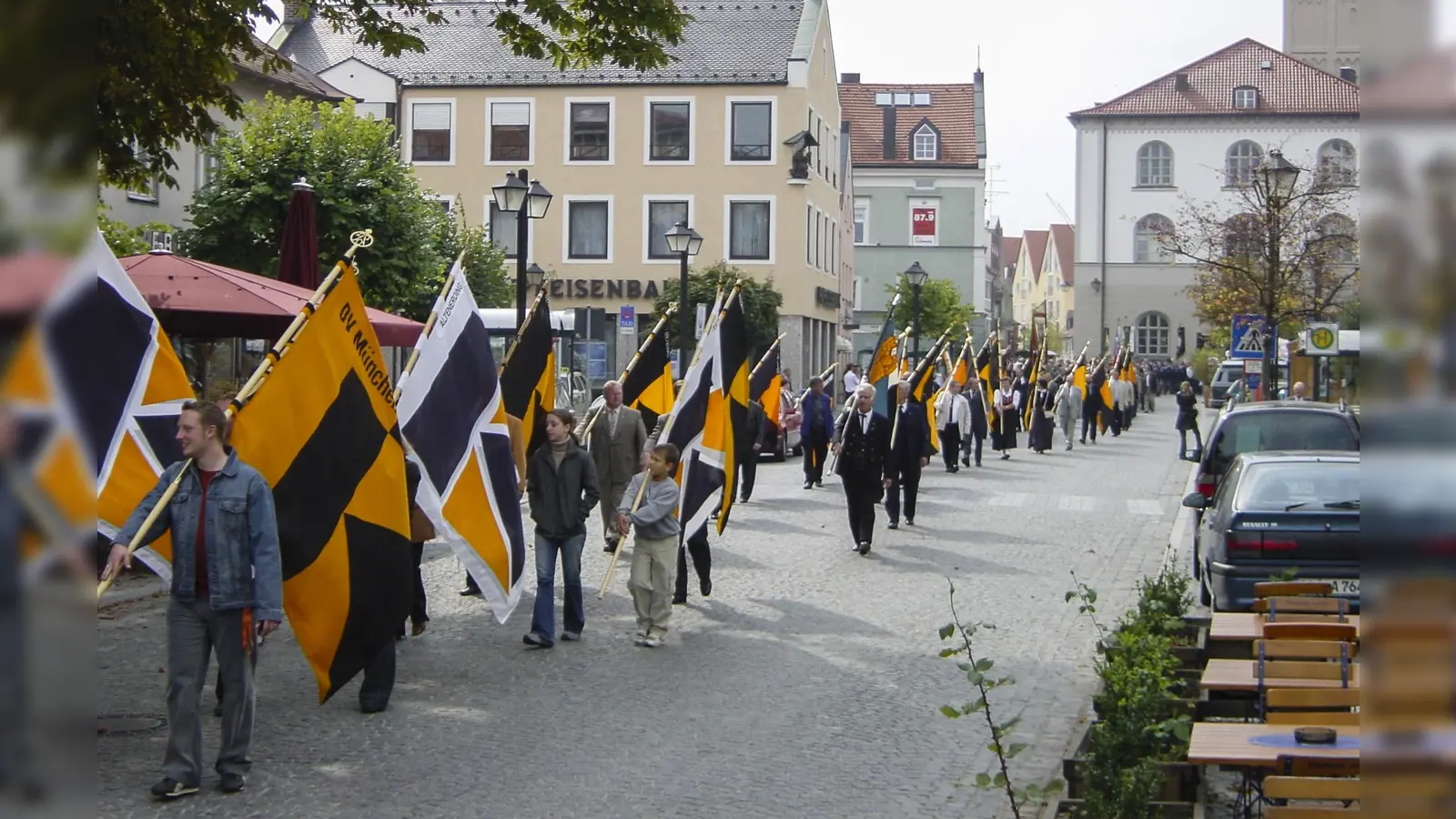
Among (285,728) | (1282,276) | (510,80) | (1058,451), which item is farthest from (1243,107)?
(285,728)

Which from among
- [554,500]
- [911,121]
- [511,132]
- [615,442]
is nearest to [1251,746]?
[554,500]

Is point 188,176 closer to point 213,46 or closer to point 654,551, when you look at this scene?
point 213,46

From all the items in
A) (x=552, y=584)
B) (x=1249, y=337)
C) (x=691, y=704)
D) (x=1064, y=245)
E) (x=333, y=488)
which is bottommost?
(x=691, y=704)

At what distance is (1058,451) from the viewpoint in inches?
1515

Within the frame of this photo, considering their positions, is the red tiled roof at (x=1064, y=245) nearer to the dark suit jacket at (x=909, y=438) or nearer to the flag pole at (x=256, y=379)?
the dark suit jacket at (x=909, y=438)

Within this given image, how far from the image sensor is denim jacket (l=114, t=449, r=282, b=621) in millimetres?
7555

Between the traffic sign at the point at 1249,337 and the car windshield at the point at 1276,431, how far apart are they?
12063 millimetres

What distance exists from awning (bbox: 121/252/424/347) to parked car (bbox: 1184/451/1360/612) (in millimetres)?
6530

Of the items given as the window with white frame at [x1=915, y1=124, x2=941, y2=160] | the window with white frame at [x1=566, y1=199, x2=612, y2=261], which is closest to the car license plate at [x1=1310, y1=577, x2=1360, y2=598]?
the window with white frame at [x1=566, y1=199, x2=612, y2=261]

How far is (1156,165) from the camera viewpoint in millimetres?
80562

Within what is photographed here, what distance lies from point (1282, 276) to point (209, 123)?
22.2m

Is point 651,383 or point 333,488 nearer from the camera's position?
point 333,488

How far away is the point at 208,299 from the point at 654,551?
4.75m

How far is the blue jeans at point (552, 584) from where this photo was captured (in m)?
11.8
